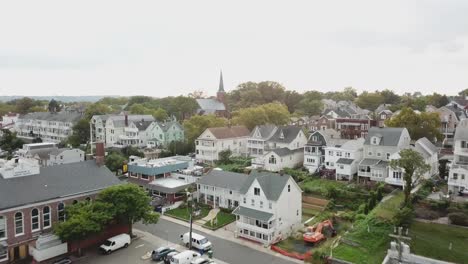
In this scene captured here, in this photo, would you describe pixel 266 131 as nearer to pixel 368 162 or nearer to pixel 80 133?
pixel 368 162

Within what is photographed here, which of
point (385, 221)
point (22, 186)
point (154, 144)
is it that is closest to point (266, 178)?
point (385, 221)

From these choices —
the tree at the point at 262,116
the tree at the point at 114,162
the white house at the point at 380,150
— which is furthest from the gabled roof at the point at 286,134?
the tree at the point at 114,162

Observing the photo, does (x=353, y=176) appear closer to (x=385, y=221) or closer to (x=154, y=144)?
(x=385, y=221)

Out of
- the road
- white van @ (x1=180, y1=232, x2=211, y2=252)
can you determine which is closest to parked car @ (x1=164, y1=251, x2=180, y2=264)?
white van @ (x1=180, y1=232, x2=211, y2=252)

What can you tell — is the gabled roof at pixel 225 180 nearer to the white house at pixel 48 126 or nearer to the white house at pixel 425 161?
the white house at pixel 425 161

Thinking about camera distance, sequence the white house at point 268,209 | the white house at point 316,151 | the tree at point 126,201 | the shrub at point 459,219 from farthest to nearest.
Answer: the white house at point 316,151 → the white house at point 268,209 → the tree at point 126,201 → the shrub at point 459,219

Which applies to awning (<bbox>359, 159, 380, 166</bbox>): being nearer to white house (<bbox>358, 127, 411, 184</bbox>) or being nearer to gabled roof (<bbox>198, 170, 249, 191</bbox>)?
white house (<bbox>358, 127, 411, 184</bbox>)
